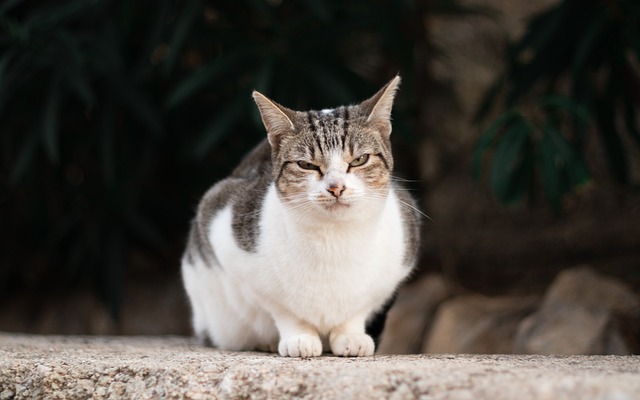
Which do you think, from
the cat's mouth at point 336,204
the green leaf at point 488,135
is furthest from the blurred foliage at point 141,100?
the cat's mouth at point 336,204

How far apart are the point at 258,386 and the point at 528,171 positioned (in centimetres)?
237

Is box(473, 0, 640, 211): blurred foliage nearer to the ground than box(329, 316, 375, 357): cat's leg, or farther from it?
farther from it

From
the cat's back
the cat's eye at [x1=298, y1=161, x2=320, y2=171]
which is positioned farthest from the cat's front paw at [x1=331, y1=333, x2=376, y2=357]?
the cat's eye at [x1=298, y1=161, x2=320, y2=171]

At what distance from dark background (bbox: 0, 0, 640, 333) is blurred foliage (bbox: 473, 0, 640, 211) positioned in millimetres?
12

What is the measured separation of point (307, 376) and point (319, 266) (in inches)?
23.4

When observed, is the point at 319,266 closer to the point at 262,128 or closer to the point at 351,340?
the point at 351,340

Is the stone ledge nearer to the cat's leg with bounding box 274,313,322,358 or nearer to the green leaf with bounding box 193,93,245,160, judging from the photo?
the cat's leg with bounding box 274,313,322,358

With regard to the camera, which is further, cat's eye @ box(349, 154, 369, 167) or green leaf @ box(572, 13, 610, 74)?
green leaf @ box(572, 13, 610, 74)

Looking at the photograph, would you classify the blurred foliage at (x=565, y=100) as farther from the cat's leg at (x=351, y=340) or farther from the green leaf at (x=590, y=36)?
the cat's leg at (x=351, y=340)

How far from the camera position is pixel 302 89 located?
463cm

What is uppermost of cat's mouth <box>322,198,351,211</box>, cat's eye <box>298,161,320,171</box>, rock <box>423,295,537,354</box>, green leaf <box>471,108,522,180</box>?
green leaf <box>471,108,522,180</box>

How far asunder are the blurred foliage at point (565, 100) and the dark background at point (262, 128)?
0.04ft

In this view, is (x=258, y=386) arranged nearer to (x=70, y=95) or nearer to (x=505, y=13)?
(x=70, y=95)

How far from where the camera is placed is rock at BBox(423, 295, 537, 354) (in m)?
4.43
